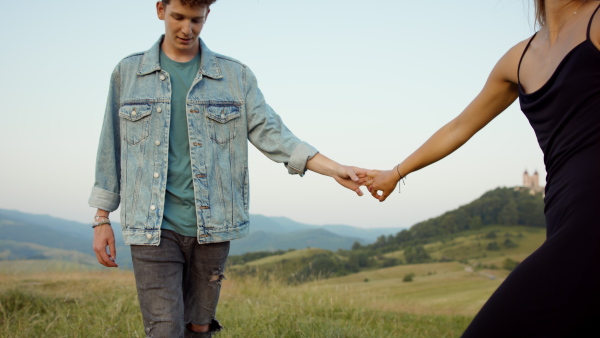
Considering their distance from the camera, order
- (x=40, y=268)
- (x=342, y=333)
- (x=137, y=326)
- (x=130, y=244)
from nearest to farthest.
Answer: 1. (x=130, y=244)
2. (x=342, y=333)
3. (x=137, y=326)
4. (x=40, y=268)

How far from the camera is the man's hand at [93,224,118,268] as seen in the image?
3.43 m

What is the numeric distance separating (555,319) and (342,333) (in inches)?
127

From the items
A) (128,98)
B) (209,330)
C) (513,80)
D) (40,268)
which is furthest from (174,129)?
(40,268)

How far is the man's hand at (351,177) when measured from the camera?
157 inches

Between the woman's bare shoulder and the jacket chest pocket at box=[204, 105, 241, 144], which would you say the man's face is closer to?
the jacket chest pocket at box=[204, 105, 241, 144]

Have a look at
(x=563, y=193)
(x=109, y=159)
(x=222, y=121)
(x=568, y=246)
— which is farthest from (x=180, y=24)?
(x=568, y=246)

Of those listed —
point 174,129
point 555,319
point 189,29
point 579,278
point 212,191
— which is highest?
point 189,29

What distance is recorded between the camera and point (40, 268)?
37.2ft

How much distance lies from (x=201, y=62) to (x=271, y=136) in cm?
65

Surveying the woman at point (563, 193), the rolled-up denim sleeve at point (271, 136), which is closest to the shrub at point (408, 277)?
the rolled-up denim sleeve at point (271, 136)

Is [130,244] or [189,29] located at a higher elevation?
[189,29]

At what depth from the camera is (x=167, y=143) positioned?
3363mm

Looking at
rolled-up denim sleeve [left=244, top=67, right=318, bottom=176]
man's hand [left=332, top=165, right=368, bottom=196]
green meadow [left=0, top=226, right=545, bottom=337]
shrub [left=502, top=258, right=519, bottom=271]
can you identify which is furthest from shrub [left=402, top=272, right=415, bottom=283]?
rolled-up denim sleeve [left=244, top=67, right=318, bottom=176]

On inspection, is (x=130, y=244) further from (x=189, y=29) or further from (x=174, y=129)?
(x=189, y=29)
